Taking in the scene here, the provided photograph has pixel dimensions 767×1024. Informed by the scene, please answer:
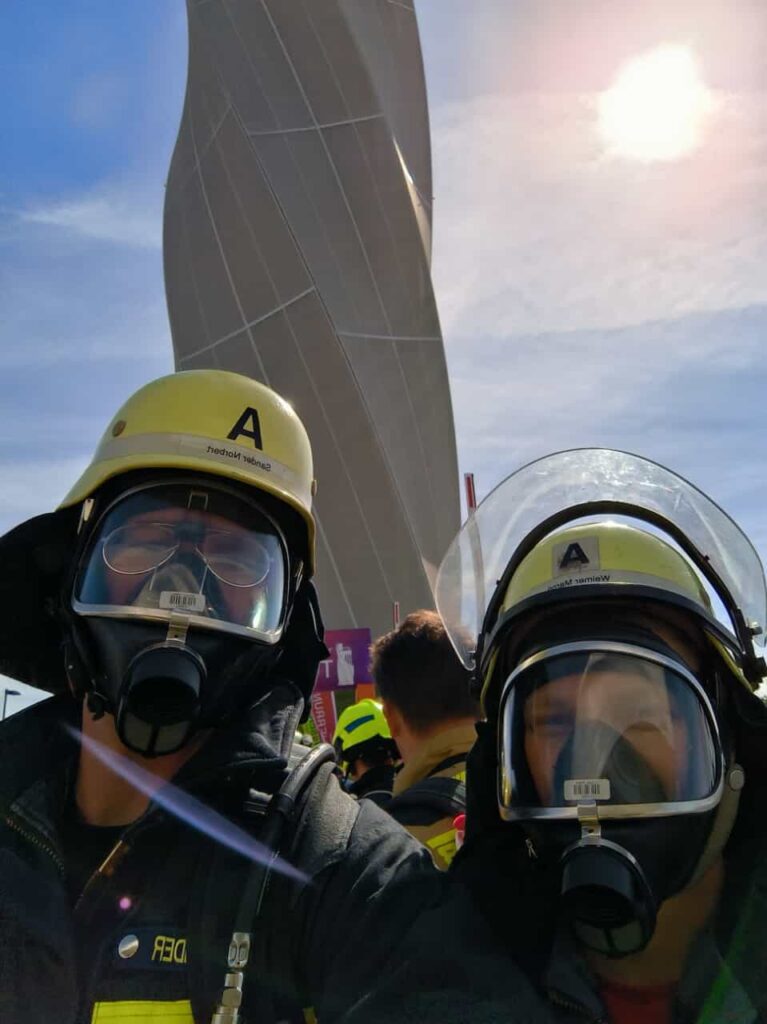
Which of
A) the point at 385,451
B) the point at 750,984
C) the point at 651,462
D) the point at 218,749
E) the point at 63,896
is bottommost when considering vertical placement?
the point at 750,984

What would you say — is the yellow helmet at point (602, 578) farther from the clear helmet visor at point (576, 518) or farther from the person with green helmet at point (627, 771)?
the clear helmet visor at point (576, 518)

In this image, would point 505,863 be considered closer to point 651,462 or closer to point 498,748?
point 498,748

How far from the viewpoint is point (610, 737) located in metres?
1.74

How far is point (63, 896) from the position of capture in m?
1.69

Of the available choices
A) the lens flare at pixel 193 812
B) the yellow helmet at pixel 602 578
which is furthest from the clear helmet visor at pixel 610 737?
the lens flare at pixel 193 812

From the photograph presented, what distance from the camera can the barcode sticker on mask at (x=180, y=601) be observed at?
1916mm

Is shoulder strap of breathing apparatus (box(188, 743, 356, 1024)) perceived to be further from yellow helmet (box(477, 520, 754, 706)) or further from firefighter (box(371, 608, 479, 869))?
firefighter (box(371, 608, 479, 869))

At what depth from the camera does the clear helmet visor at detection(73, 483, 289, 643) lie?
6.42 ft

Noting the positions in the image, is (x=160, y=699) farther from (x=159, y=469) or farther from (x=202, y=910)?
(x=159, y=469)

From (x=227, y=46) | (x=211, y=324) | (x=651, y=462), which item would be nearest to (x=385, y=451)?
(x=211, y=324)

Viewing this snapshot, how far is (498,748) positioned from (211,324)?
2066 centimetres

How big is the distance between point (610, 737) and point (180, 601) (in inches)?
35.2

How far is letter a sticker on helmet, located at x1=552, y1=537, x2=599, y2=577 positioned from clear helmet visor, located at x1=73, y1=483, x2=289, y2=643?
2.03 feet

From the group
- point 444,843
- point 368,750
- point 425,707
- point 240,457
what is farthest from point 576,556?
point 368,750
